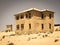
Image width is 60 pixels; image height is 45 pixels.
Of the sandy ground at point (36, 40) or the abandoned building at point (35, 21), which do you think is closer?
the sandy ground at point (36, 40)

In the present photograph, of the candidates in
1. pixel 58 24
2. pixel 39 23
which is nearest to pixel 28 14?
pixel 39 23

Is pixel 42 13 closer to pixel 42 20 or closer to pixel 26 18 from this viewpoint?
pixel 42 20

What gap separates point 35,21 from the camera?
30.8 metres

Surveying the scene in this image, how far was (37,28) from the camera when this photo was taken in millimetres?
30797

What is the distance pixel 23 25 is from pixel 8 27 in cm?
1652

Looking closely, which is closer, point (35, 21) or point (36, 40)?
point (36, 40)

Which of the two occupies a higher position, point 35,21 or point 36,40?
point 35,21

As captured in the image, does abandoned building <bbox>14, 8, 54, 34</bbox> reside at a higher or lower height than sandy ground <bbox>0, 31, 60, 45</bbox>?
higher

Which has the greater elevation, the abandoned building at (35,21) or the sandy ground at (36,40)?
the abandoned building at (35,21)

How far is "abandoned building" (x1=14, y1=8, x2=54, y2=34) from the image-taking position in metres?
30.7

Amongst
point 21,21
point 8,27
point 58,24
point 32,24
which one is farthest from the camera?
point 8,27

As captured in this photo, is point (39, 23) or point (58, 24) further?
point (58, 24)

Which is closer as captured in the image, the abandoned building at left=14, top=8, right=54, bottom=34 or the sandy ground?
the sandy ground

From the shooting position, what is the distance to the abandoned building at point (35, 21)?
3070 cm
